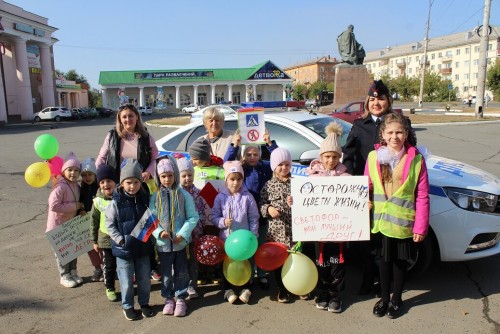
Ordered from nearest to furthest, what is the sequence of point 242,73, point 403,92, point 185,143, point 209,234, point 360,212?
point 360,212, point 209,234, point 185,143, point 242,73, point 403,92

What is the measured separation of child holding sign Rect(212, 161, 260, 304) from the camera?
3639 mm

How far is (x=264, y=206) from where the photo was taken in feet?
11.9

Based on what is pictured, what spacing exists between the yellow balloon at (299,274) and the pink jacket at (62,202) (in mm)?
2129

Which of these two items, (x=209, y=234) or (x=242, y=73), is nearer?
(x=209, y=234)

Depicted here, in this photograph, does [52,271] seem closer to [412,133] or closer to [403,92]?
[412,133]

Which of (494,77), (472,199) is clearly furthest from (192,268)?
(494,77)

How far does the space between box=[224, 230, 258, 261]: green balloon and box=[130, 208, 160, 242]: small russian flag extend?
627 millimetres

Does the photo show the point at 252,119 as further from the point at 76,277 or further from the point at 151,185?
the point at 76,277

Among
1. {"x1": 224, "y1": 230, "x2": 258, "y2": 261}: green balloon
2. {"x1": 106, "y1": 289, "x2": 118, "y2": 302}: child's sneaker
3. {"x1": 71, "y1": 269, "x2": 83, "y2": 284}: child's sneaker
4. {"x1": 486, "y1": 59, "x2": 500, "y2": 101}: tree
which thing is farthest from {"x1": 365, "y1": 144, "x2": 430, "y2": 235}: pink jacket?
{"x1": 486, "y1": 59, "x2": 500, "y2": 101}: tree

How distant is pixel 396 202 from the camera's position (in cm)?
322

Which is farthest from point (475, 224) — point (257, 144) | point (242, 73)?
point (242, 73)

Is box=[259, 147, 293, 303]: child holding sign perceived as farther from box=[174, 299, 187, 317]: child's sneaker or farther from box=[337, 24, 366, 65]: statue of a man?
box=[337, 24, 366, 65]: statue of a man

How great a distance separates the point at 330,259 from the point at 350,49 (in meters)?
23.7

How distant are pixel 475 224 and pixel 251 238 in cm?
194
